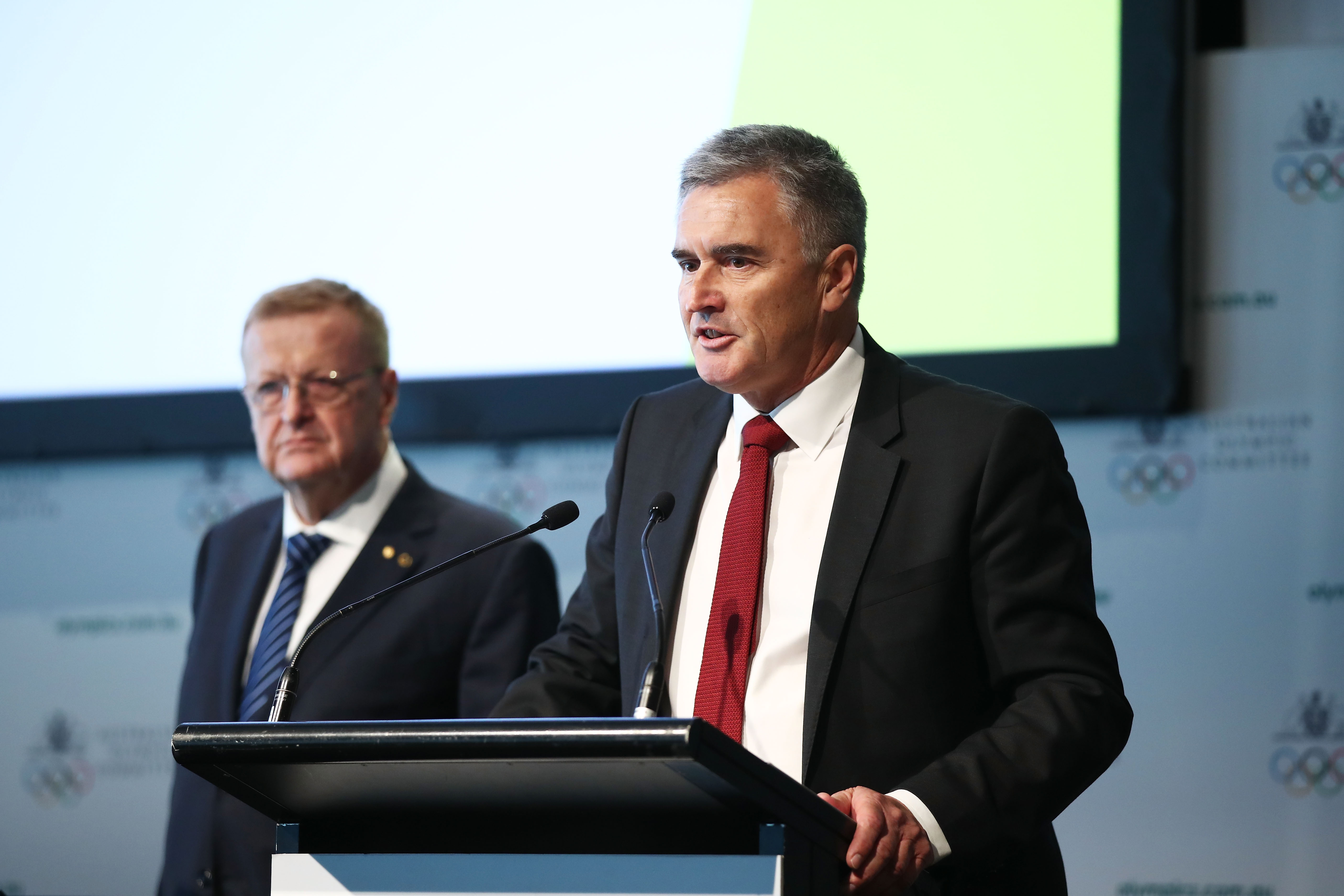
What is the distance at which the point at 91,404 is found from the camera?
4.00 metres

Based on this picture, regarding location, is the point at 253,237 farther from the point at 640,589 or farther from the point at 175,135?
the point at 640,589

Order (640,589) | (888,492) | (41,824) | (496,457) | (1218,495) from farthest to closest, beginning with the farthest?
(41,824), (496,457), (1218,495), (640,589), (888,492)

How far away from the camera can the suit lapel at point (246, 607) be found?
2949 millimetres

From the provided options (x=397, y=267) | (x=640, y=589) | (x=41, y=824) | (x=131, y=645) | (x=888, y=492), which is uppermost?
(x=397, y=267)

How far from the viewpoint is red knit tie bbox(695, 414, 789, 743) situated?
6.23 feet

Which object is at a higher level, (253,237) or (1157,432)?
(253,237)

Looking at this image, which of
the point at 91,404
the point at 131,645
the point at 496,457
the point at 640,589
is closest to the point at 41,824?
the point at 131,645

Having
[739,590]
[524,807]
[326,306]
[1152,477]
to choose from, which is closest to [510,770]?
[524,807]

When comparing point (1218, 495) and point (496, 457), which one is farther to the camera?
point (496, 457)

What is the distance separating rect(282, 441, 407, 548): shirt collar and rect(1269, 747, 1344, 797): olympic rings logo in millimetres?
2066

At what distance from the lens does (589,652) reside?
2.19 meters

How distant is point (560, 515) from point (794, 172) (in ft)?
2.11

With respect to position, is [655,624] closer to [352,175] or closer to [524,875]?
[524,875]

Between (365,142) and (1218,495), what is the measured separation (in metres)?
2.43
